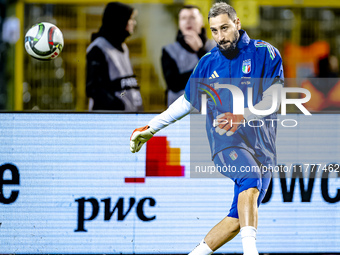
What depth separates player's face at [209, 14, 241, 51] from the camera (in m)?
4.60

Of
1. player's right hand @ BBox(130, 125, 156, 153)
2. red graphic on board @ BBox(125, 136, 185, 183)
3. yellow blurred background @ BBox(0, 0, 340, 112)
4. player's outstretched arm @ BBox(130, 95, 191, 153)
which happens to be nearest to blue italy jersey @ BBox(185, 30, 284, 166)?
player's outstretched arm @ BBox(130, 95, 191, 153)

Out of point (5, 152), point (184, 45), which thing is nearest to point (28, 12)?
point (184, 45)

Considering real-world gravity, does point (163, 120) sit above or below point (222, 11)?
below

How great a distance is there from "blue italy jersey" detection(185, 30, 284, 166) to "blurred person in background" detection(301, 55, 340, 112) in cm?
467

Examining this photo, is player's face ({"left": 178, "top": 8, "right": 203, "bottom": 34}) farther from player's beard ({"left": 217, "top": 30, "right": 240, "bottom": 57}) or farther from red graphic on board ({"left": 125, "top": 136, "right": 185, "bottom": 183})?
player's beard ({"left": 217, "top": 30, "right": 240, "bottom": 57})

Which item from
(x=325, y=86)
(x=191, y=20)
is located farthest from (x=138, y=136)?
(x=325, y=86)

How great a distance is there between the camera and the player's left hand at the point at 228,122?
4.41 m

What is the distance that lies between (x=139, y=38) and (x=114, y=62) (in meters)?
3.18

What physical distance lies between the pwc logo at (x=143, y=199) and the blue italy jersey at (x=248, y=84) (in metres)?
0.95

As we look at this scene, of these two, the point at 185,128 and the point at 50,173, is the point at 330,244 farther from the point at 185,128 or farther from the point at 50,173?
the point at 50,173

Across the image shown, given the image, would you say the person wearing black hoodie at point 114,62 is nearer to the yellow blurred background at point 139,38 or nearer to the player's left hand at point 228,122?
the player's left hand at point 228,122

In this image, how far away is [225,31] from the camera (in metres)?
4.62

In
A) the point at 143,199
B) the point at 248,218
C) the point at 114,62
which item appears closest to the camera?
the point at 248,218

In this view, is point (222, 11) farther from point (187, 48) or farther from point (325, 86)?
point (325, 86)
